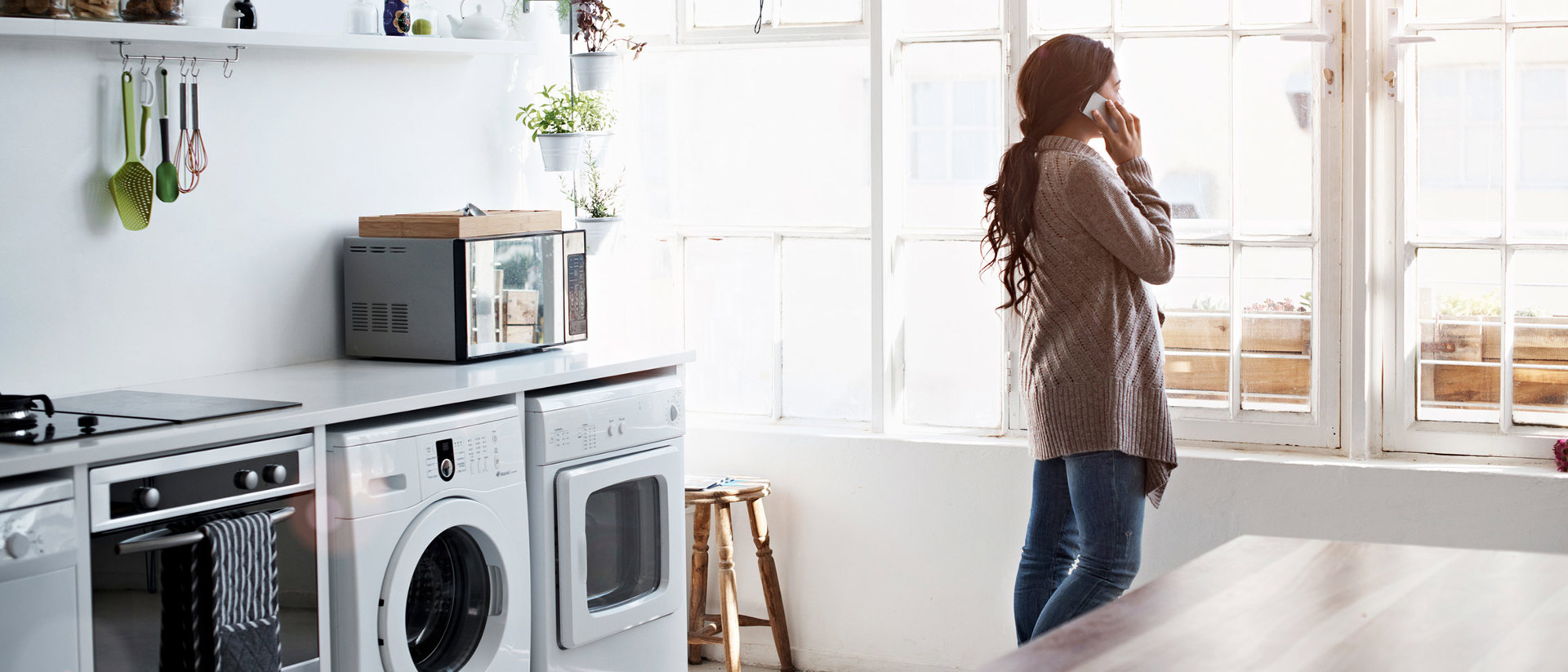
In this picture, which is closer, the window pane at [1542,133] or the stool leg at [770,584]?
the window pane at [1542,133]

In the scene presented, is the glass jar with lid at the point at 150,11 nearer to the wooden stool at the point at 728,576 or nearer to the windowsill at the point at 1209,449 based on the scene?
the wooden stool at the point at 728,576

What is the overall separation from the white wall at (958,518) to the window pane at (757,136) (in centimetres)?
63

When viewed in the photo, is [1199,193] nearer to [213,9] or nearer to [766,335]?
[766,335]

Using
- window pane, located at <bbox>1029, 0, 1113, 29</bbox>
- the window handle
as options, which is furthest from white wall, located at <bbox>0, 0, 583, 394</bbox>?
the window handle

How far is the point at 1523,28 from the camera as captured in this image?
125 inches

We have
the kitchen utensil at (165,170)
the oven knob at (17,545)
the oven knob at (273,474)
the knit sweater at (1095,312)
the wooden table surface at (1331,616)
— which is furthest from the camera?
the kitchen utensil at (165,170)

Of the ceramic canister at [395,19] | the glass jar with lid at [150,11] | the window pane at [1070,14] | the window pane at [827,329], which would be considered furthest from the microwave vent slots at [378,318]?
the window pane at [1070,14]

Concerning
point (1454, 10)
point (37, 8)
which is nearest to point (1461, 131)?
point (1454, 10)

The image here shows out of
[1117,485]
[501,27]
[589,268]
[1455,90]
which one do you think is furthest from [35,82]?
[1455,90]

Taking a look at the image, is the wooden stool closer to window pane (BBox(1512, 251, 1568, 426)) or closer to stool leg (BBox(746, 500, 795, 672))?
stool leg (BBox(746, 500, 795, 672))

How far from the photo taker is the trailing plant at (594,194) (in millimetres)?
3865

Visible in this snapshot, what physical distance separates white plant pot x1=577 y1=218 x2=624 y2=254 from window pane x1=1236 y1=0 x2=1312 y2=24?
1.68m

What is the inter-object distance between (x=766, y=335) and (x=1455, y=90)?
1845mm

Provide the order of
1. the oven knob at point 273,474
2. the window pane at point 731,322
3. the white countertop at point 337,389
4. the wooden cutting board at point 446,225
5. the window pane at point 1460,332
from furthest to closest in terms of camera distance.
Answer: the window pane at point 731,322 → the window pane at point 1460,332 → the wooden cutting board at point 446,225 → the oven knob at point 273,474 → the white countertop at point 337,389
